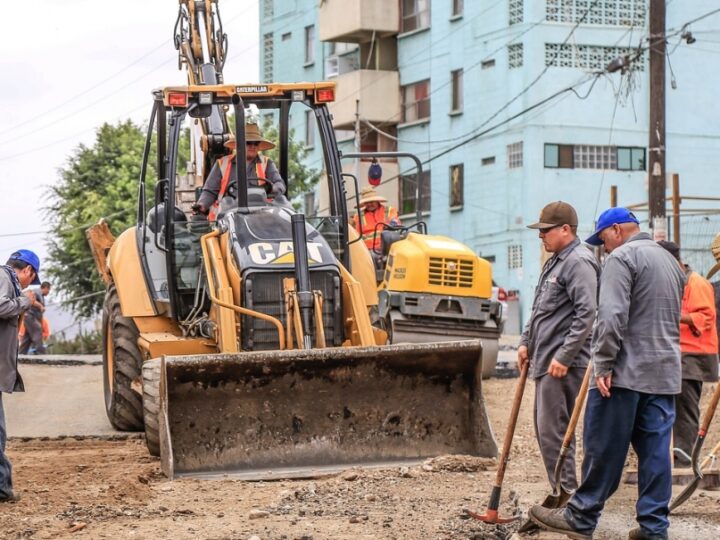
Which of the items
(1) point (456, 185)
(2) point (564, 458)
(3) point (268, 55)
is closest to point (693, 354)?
(2) point (564, 458)

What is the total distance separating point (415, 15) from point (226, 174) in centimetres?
3000

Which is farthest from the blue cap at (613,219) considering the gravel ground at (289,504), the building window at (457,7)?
the building window at (457,7)

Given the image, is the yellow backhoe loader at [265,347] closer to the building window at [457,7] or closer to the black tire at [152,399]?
the black tire at [152,399]

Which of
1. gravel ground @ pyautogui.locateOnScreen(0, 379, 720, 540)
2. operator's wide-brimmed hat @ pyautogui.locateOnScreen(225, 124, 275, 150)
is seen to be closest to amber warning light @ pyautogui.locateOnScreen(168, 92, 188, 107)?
operator's wide-brimmed hat @ pyautogui.locateOnScreen(225, 124, 275, 150)

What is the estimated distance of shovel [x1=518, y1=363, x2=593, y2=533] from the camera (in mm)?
7941

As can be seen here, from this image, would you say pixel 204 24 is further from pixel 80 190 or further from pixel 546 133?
pixel 80 190

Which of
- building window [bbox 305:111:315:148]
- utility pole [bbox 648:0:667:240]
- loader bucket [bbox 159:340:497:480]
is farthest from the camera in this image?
building window [bbox 305:111:315:148]

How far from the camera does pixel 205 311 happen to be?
40.6 ft

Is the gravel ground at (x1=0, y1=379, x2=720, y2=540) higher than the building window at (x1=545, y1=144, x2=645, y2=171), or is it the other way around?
the building window at (x1=545, y1=144, x2=645, y2=171)

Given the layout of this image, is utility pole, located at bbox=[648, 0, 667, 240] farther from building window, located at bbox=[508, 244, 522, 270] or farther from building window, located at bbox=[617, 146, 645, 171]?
building window, located at bbox=[617, 146, 645, 171]

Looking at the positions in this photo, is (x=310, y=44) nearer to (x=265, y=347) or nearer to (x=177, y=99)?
(x=177, y=99)

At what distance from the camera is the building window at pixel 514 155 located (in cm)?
3697

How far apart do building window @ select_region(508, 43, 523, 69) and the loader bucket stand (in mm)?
26679

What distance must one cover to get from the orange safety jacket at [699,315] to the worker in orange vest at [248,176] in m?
3.63
